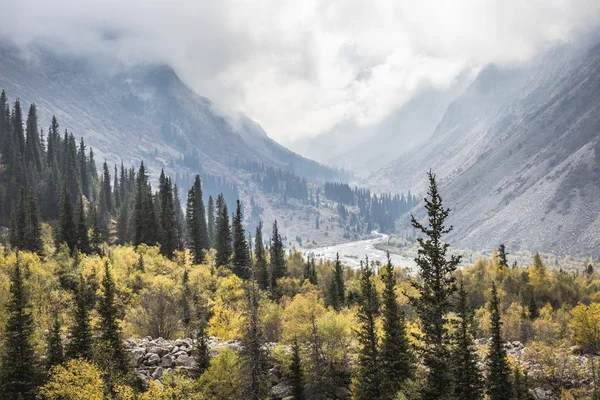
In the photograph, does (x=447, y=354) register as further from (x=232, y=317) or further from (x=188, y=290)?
(x=188, y=290)

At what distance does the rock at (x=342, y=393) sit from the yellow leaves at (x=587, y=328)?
156 ft

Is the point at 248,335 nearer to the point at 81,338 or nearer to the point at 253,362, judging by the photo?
the point at 253,362

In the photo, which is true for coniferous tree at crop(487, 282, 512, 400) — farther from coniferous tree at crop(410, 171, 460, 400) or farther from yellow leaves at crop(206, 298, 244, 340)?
yellow leaves at crop(206, 298, 244, 340)

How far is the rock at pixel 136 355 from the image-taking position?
42719 mm

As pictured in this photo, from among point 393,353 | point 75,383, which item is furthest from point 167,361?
point 393,353

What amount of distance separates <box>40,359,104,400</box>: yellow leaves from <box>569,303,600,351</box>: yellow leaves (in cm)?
7572

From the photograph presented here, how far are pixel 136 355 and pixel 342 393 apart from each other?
Answer: 82.0 ft

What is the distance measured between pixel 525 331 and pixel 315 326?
5228cm

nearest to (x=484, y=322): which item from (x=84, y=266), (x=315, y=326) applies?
(x=315, y=326)

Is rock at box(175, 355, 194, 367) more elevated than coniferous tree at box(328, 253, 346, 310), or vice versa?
coniferous tree at box(328, 253, 346, 310)

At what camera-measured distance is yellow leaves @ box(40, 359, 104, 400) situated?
1420 inches

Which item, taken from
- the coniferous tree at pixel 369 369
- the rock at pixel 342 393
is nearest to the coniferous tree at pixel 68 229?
the rock at pixel 342 393

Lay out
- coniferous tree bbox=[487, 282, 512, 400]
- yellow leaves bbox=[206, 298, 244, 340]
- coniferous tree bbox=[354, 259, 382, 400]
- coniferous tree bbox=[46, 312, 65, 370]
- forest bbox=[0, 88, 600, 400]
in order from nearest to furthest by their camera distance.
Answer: forest bbox=[0, 88, 600, 400] < coniferous tree bbox=[46, 312, 65, 370] < coniferous tree bbox=[354, 259, 382, 400] < coniferous tree bbox=[487, 282, 512, 400] < yellow leaves bbox=[206, 298, 244, 340]

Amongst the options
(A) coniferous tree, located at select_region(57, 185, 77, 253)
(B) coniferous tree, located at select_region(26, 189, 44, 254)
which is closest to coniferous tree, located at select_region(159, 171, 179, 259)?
(A) coniferous tree, located at select_region(57, 185, 77, 253)
